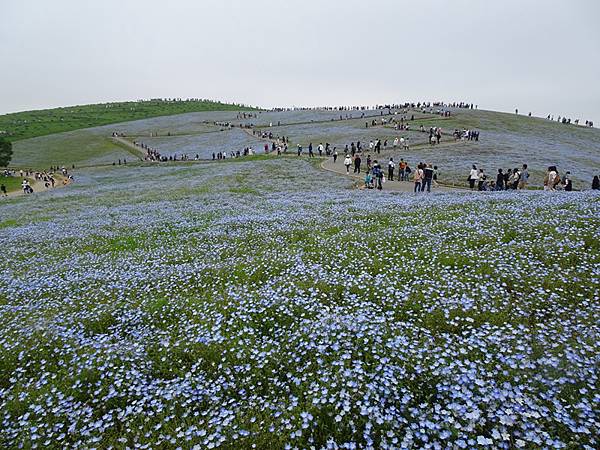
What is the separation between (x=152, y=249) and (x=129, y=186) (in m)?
28.1

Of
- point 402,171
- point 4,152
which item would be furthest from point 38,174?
point 402,171

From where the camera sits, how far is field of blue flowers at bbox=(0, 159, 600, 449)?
4734mm

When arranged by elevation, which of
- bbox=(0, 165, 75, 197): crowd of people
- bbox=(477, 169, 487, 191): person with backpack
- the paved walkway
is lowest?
bbox=(0, 165, 75, 197): crowd of people

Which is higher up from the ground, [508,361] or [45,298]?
[508,361]

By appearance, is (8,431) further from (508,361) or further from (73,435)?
(508,361)

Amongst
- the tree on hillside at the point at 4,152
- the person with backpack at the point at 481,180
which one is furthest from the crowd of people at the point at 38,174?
the person with backpack at the point at 481,180

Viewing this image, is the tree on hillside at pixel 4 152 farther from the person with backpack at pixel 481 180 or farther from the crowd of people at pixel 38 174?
the person with backpack at pixel 481 180

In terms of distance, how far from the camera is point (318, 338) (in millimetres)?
6641

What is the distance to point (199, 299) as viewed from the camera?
880 centimetres

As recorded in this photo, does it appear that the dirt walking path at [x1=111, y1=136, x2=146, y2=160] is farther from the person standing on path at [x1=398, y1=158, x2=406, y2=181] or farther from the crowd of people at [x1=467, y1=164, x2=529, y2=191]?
the crowd of people at [x1=467, y1=164, x2=529, y2=191]

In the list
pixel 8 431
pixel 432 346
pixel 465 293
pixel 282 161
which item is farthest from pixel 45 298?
pixel 282 161

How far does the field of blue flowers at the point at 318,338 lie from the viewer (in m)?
4.73

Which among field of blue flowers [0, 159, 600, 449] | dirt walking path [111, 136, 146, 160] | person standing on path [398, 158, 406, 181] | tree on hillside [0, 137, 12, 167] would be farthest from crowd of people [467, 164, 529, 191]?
tree on hillside [0, 137, 12, 167]

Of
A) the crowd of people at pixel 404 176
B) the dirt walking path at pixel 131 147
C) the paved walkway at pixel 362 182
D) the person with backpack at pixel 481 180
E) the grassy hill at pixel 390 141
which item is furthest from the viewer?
the dirt walking path at pixel 131 147
